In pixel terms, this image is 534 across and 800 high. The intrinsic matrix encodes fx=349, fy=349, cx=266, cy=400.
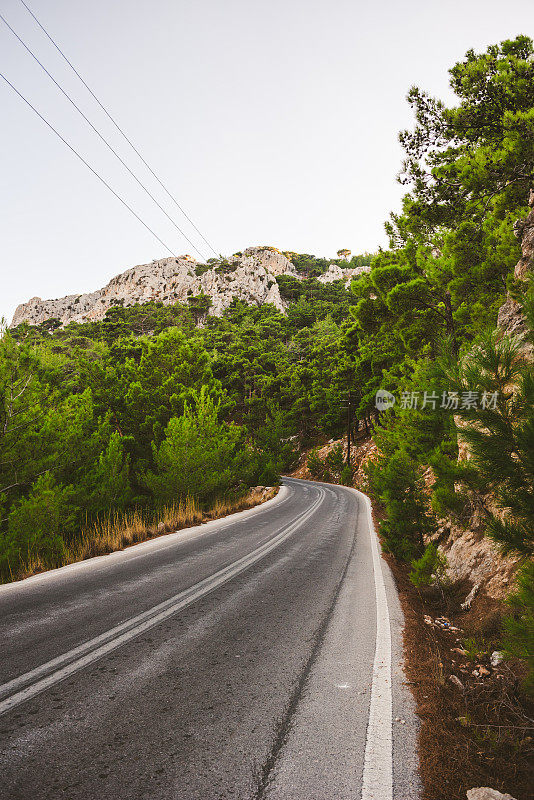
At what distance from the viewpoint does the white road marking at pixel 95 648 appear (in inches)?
95.4

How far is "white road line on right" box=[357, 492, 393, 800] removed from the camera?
189cm

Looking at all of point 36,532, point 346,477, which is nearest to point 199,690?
point 36,532

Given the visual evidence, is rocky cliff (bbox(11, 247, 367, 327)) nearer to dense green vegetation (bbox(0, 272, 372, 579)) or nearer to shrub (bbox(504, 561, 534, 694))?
dense green vegetation (bbox(0, 272, 372, 579))

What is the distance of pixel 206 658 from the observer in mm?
3078

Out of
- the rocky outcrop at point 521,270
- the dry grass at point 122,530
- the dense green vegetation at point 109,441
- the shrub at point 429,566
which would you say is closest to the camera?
the shrub at point 429,566

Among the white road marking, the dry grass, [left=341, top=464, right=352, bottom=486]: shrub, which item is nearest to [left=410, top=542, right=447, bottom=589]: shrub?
the white road marking

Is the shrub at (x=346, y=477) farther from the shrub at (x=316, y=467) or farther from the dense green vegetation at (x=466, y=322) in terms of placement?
the dense green vegetation at (x=466, y=322)

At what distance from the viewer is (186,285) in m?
104

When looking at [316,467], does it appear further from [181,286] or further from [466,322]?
[181,286]

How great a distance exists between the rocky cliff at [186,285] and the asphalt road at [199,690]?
76.9m

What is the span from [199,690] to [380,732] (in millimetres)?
1297

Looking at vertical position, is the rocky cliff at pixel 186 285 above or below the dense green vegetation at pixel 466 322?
above

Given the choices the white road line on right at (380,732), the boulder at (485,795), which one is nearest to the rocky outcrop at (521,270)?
the white road line on right at (380,732)

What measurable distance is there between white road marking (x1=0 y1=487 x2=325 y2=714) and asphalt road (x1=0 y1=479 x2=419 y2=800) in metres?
0.01
